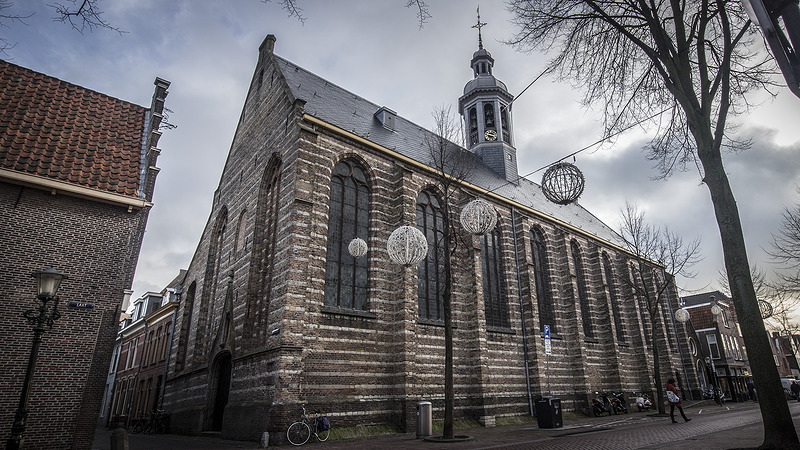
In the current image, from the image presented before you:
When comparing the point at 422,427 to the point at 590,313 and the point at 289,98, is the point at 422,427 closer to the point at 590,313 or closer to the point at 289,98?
the point at 289,98

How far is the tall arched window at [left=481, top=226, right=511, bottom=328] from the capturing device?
63.8ft

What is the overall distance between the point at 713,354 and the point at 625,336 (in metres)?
20.1

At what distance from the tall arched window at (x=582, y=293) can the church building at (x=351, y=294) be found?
0.66ft

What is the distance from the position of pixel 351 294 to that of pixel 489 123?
58.7 ft

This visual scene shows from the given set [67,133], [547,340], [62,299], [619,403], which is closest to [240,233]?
[67,133]

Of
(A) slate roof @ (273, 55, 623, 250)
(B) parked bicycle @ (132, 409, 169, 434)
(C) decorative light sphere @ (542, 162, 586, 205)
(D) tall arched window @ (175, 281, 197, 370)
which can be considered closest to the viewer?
(C) decorative light sphere @ (542, 162, 586, 205)

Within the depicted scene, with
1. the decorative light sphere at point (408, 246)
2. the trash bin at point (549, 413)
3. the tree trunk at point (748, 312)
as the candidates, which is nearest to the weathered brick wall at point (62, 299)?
the decorative light sphere at point (408, 246)

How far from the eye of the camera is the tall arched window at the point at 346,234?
47.9 ft

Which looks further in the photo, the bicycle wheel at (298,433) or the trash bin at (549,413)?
the trash bin at (549,413)

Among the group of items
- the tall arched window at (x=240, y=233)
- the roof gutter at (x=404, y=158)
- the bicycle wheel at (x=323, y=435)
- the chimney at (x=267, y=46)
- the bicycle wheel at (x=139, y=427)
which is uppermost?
the chimney at (x=267, y=46)

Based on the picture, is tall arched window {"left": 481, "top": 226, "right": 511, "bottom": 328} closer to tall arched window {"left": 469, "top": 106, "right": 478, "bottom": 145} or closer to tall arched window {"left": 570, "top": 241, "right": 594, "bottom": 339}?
tall arched window {"left": 570, "top": 241, "right": 594, "bottom": 339}

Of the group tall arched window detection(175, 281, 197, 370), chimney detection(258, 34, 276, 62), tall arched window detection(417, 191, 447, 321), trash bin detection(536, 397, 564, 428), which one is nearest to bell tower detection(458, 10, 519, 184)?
tall arched window detection(417, 191, 447, 321)

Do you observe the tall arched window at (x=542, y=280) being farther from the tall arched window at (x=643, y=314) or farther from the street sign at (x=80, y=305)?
the street sign at (x=80, y=305)

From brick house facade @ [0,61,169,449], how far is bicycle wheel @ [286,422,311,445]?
4.67m
